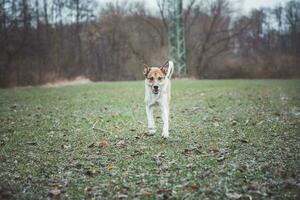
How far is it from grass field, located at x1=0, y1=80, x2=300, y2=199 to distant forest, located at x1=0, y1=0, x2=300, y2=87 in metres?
35.0

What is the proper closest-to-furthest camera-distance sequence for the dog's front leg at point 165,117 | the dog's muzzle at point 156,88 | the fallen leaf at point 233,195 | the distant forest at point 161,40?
1. the fallen leaf at point 233,195
2. the dog's front leg at point 165,117
3. the dog's muzzle at point 156,88
4. the distant forest at point 161,40

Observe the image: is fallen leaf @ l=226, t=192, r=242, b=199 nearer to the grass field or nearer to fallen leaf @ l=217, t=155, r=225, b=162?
the grass field

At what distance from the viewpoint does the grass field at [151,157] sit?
5.59 meters

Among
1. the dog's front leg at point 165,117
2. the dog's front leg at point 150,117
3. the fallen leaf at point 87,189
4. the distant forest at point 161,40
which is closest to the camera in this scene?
the fallen leaf at point 87,189

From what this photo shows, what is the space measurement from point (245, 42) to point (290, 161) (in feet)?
179

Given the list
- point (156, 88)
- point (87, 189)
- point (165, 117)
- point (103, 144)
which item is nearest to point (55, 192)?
point (87, 189)

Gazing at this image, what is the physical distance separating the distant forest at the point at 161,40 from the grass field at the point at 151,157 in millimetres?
35023

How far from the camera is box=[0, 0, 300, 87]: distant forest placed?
157 ft

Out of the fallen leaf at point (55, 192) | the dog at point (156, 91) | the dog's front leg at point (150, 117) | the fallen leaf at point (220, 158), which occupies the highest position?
the dog at point (156, 91)

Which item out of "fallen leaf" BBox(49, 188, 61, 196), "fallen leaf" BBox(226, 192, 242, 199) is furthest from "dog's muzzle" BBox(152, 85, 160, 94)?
"fallen leaf" BBox(226, 192, 242, 199)

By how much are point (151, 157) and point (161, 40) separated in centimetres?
5087

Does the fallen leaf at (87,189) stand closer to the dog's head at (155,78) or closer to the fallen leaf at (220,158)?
the fallen leaf at (220,158)

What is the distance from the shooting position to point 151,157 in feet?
24.2

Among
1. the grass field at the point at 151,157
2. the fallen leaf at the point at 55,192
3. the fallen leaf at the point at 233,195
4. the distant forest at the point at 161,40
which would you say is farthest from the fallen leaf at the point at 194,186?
the distant forest at the point at 161,40
